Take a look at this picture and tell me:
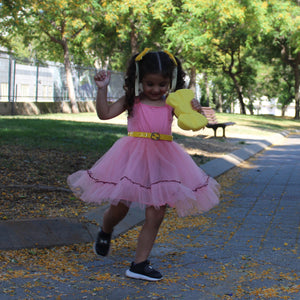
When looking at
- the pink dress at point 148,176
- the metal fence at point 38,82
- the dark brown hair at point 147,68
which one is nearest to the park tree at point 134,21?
the metal fence at point 38,82

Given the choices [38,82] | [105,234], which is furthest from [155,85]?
[38,82]

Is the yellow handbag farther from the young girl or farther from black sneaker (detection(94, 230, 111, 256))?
black sneaker (detection(94, 230, 111, 256))

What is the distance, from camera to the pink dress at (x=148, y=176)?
3.90 m

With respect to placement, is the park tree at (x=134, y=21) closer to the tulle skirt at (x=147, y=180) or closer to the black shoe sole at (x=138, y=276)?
the tulle skirt at (x=147, y=180)

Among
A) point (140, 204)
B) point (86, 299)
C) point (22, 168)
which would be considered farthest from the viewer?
point (22, 168)

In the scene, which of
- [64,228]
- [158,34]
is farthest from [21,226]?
[158,34]

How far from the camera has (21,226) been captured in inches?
195

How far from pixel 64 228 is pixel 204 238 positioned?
132cm

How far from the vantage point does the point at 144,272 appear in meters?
3.94

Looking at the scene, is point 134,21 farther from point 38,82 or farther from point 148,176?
point 148,176

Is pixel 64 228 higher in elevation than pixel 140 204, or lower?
lower

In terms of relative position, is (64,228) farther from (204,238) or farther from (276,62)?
(276,62)

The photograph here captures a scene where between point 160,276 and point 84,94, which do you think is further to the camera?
point 84,94

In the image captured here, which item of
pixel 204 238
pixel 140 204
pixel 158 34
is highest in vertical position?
pixel 158 34
